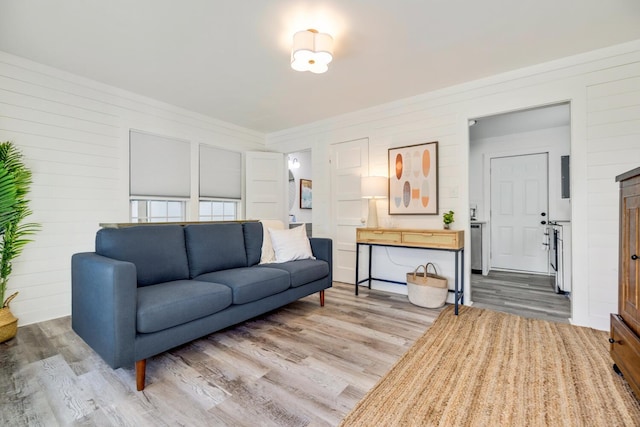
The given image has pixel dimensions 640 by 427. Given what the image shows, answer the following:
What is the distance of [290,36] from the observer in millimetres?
2346

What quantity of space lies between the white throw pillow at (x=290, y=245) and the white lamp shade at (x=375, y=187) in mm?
999

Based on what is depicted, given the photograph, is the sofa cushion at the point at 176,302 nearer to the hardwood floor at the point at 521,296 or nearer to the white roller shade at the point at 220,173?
the white roller shade at the point at 220,173

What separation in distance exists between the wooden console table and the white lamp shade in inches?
17.2

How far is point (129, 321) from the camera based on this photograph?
1.62 metres

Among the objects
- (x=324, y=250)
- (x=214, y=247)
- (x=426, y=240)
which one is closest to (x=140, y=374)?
(x=214, y=247)

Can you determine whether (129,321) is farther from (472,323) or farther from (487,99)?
(487,99)

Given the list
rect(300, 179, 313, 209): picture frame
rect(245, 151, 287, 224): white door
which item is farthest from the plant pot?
rect(300, 179, 313, 209): picture frame

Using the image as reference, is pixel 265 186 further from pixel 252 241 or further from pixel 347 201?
pixel 252 241

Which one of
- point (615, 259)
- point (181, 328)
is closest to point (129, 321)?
point (181, 328)

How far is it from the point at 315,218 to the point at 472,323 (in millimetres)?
2568

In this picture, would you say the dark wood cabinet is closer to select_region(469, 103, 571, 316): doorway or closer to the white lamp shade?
the white lamp shade

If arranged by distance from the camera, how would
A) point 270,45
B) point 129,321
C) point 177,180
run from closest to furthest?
point 129,321, point 270,45, point 177,180

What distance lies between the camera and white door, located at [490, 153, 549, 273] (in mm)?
4754

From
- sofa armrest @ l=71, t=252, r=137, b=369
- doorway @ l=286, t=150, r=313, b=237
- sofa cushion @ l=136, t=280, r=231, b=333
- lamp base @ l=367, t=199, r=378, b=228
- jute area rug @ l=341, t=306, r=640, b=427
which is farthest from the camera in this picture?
doorway @ l=286, t=150, r=313, b=237
